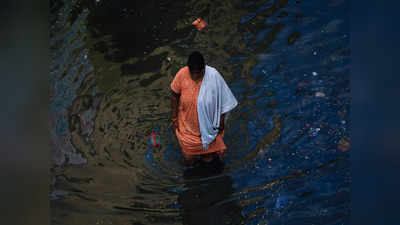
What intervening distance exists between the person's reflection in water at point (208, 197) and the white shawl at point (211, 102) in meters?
0.51

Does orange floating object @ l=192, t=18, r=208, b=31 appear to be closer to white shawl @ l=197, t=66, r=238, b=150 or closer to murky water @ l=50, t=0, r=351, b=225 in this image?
murky water @ l=50, t=0, r=351, b=225

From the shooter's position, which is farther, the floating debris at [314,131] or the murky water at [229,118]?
the floating debris at [314,131]

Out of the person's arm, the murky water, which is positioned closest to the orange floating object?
the murky water

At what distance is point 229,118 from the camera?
4.09 meters

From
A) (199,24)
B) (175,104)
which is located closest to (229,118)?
(175,104)

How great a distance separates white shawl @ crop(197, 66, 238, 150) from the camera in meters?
2.95

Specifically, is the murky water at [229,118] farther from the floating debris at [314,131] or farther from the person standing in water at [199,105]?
the person standing in water at [199,105]

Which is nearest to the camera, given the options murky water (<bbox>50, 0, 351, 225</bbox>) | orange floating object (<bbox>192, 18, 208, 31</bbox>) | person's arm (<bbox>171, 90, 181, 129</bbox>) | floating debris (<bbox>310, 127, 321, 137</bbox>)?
person's arm (<bbox>171, 90, 181, 129</bbox>)

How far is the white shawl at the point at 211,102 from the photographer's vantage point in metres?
2.95

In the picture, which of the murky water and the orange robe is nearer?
the orange robe

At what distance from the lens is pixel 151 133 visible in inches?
158

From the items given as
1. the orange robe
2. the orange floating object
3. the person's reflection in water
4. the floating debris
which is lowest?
the person's reflection in water

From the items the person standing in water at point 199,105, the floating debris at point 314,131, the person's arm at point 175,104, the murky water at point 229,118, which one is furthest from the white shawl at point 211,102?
the floating debris at point 314,131

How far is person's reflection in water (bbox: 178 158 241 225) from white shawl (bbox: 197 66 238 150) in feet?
1.68
